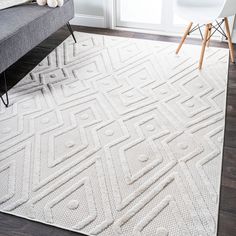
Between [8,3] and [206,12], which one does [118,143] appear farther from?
[8,3]

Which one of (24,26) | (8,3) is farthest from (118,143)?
(8,3)

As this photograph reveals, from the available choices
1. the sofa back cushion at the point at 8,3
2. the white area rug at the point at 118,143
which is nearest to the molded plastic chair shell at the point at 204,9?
the white area rug at the point at 118,143

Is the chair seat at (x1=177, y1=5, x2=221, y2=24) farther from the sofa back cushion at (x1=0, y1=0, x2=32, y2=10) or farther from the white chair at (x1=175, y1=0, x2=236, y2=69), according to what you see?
the sofa back cushion at (x1=0, y1=0, x2=32, y2=10)

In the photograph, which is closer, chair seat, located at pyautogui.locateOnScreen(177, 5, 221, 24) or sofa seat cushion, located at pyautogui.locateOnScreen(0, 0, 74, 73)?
sofa seat cushion, located at pyautogui.locateOnScreen(0, 0, 74, 73)

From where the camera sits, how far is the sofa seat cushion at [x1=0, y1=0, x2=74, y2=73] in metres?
1.97

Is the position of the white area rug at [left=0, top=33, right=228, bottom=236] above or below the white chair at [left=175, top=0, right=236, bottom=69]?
below

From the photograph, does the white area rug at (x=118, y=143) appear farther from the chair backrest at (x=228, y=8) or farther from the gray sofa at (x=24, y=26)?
the chair backrest at (x=228, y=8)

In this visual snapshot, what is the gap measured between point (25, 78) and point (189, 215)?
64.7 inches

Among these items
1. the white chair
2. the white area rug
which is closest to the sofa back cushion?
the white area rug

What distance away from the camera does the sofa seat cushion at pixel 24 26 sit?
6.45 ft

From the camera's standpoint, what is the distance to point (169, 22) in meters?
3.03

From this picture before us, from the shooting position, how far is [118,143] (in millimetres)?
1748

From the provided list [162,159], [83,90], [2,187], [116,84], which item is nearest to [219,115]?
[162,159]

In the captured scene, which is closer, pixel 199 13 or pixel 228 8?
pixel 228 8
